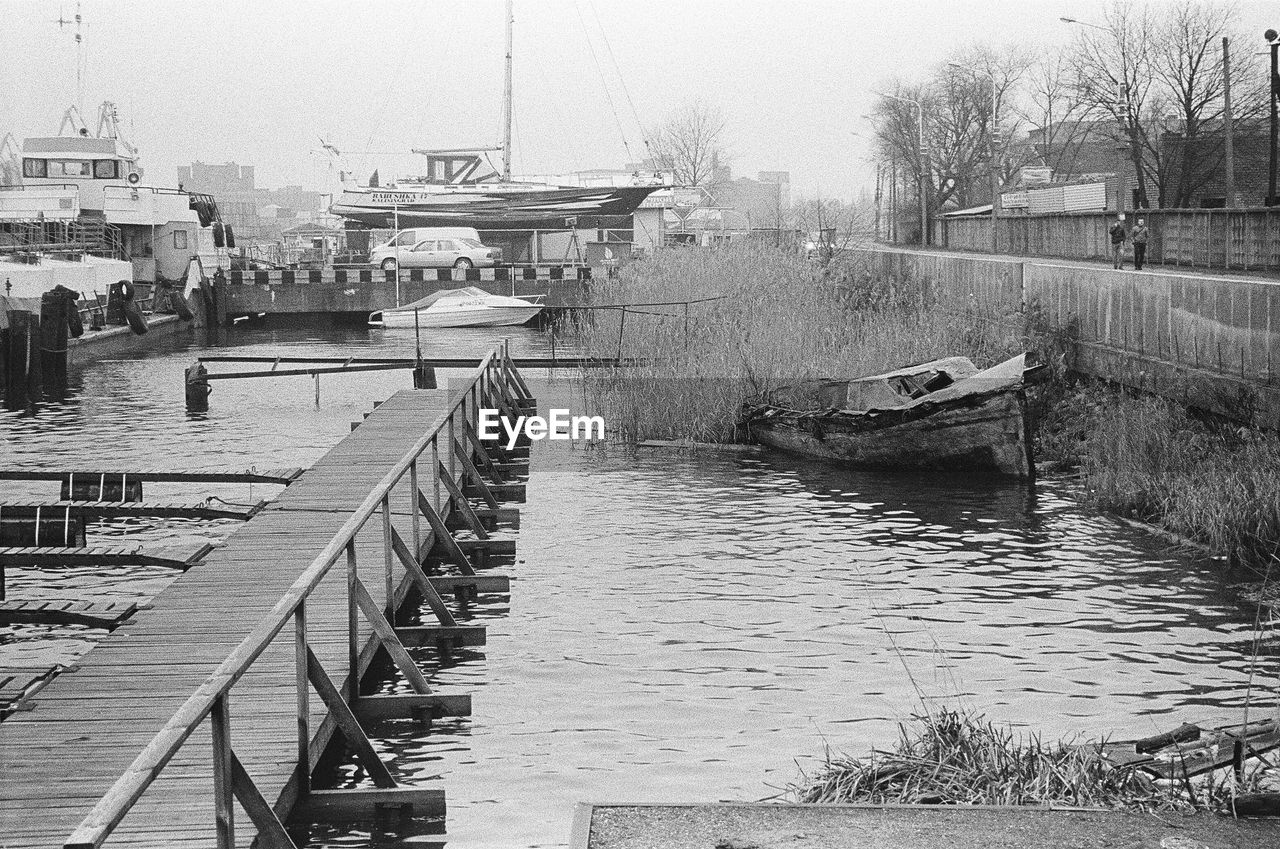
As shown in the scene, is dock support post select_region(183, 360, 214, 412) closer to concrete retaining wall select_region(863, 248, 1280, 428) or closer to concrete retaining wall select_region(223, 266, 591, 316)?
concrete retaining wall select_region(863, 248, 1280, 428)

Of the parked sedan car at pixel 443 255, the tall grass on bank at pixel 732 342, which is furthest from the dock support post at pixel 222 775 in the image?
the parked sedan car at pixel 443 255

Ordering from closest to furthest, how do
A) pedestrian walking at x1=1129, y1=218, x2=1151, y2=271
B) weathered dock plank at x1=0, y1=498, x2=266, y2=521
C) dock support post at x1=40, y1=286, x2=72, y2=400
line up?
weathered dock plank at x1=0, y1=498, x2=266, y2=521, pedestrian walking at x1=1129, y1=218, x2=1151, y2=271, dock support post at x1=40, y1=286, x2=72, y2=400

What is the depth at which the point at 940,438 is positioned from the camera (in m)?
23.1

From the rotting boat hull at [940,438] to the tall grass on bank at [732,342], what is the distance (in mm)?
2505

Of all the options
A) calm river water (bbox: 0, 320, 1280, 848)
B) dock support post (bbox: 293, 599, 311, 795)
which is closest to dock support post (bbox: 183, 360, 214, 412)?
calm river water (bbox: 0, 320, 1280, 848)

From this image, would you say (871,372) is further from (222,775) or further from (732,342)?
(222,775)

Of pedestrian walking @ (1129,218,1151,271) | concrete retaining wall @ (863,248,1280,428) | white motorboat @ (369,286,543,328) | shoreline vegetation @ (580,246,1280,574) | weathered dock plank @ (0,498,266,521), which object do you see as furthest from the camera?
white motorboat @ (369,286,543,328)

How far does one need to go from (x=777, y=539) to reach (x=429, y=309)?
122ft

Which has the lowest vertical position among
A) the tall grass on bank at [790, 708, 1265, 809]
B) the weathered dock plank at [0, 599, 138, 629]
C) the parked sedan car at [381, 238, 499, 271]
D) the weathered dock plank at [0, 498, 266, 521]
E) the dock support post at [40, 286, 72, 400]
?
the tall grass on bank at [790, 708, 1265, 809]

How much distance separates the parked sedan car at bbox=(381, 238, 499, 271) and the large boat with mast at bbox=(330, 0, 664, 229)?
11829 mm

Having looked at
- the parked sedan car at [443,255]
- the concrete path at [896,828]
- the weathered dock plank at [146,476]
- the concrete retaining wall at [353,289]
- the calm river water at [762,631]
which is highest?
the parked sedan car at [443,255]

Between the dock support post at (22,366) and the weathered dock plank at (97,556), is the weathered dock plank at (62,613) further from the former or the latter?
the dock support post at (22,366)

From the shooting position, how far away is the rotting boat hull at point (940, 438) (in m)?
22.6

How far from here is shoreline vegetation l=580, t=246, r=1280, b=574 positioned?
17.7m
